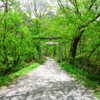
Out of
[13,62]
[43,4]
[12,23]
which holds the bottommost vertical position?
[13,62]

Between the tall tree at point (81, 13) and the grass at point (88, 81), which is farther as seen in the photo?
the tall tree at point (81, 13)

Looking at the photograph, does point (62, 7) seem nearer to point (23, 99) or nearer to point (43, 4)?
point (23, 99)

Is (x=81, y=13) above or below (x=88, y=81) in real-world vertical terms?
above

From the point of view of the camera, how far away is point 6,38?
20.2 ft

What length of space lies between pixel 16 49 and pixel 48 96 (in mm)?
4475

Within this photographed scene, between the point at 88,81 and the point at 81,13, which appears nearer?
the point at 88,81

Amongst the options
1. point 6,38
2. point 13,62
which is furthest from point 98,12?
point 13,62

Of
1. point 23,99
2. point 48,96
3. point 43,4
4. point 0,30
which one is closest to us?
point 23,99

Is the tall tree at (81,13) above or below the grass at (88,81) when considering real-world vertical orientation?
above

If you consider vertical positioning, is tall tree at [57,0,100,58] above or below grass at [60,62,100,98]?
above

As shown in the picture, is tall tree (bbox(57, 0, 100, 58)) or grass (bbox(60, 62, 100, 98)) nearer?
grass (bbox(60, 62, 100, 98))

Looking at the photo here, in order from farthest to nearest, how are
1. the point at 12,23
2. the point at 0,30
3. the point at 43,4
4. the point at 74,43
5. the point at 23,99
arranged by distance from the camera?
the point at 43,4
the point at 74,43
the point at 12,23
the point at 0,30
the point at 23,99

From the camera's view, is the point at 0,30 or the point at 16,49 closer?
the point at 0,30

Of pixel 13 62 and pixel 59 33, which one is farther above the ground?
pixel 59 33
